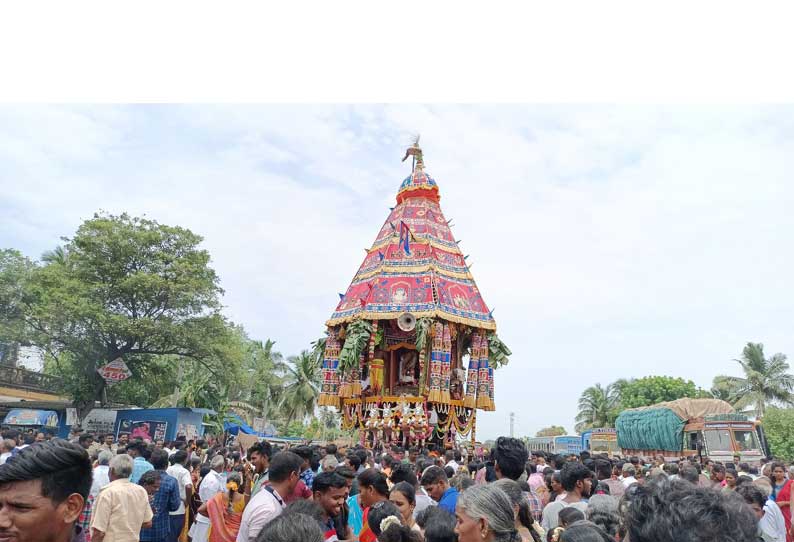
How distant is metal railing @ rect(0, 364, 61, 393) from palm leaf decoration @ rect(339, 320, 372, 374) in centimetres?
1387

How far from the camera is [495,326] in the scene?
25.8 meters

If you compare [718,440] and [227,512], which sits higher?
[718,440]

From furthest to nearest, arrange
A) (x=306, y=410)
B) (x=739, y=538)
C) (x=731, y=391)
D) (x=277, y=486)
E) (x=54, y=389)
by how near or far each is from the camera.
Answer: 1. (x=306, y=410)
2. (x=731, y=391)
3. (x=54, y=389)
4. (x=277, y=486)
5. (x=739, y=538)

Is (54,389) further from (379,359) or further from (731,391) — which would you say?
(731,391)

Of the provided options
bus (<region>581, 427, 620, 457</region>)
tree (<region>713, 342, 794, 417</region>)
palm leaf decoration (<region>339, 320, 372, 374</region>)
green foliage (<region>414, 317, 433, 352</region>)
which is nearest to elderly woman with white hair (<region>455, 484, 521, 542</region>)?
green foliage (<region>414, 317, 433, 352</region>)

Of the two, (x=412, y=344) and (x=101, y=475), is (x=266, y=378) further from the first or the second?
(x=101, y=475)

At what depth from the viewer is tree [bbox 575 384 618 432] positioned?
55688 mm

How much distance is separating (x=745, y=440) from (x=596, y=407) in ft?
135

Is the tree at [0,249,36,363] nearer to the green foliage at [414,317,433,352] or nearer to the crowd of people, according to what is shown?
the green foliage at [414,317,433,352]

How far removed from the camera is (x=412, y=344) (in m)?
26.0

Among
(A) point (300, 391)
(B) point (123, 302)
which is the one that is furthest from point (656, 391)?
(B) point (123, 302)

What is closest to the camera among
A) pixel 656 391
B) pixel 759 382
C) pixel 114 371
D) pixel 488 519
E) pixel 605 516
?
pixel 488 519

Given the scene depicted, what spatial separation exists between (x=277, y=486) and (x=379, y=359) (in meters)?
21.2

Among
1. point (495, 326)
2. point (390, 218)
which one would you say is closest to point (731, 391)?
point (495, 326)
